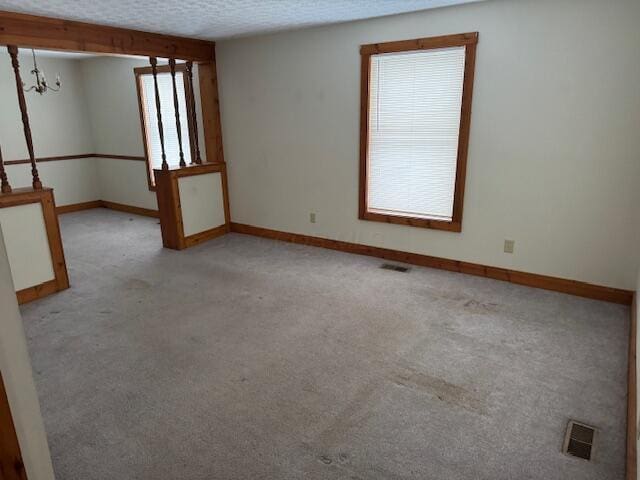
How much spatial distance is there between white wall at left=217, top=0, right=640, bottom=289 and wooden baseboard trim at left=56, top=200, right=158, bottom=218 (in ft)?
9.66

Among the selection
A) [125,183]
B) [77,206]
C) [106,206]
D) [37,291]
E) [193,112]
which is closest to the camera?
[37,291]

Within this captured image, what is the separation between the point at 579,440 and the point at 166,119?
18.8ft

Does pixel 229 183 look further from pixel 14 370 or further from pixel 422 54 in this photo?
pixel 14 370

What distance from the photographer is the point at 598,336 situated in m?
2.93

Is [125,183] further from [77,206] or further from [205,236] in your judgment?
[205,236]

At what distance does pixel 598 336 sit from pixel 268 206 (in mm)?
3581

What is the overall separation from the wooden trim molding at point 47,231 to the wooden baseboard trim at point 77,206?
3.48 metres

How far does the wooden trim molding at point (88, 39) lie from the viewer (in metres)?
3.43

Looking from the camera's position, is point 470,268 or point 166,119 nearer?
point 470,268

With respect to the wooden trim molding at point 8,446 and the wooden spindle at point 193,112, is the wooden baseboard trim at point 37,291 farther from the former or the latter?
the wooden trim molding at point 8,446

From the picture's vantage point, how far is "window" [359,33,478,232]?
147 inches

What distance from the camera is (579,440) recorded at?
202 centimetres

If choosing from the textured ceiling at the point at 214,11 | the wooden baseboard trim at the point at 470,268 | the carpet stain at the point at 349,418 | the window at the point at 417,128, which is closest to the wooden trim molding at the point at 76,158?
the wooden baseboard trim at the point at 470,268

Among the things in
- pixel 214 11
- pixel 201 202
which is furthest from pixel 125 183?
pixel 214 11
